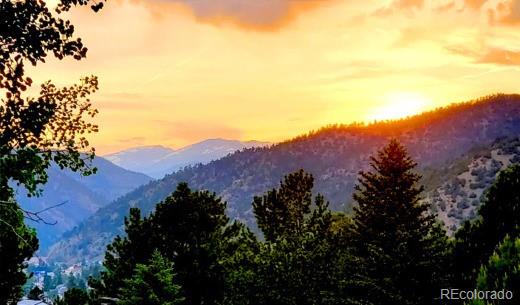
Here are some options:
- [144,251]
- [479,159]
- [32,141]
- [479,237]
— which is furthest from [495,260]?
[479,159]

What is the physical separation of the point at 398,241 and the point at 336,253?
351 centimetres

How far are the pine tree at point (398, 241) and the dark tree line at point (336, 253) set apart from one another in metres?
0.05

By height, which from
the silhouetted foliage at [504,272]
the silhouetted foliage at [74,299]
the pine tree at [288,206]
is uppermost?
the pine tree at [288,206]

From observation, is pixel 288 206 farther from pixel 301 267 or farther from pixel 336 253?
pixel 301 267

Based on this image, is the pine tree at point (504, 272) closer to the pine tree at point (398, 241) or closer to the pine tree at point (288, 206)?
the pine tree at point (398, 241)

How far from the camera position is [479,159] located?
177250 mm

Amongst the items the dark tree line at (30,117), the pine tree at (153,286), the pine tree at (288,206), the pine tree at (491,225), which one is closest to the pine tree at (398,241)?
the pine tree at (491,225)

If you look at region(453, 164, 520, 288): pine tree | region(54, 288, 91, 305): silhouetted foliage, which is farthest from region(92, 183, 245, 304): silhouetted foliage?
region(453, 164, 520, 288): pine tree

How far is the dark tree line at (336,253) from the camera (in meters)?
26.1

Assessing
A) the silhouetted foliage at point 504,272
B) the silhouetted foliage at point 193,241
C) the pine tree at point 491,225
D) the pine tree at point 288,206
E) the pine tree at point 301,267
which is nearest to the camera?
the silhouetted foliage at point 504,272

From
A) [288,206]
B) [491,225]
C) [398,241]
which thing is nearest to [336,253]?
[398,241]

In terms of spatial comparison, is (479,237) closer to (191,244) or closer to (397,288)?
(397,288)

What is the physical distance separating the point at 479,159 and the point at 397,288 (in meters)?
164

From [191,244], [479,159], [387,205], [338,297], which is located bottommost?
[338,297]
